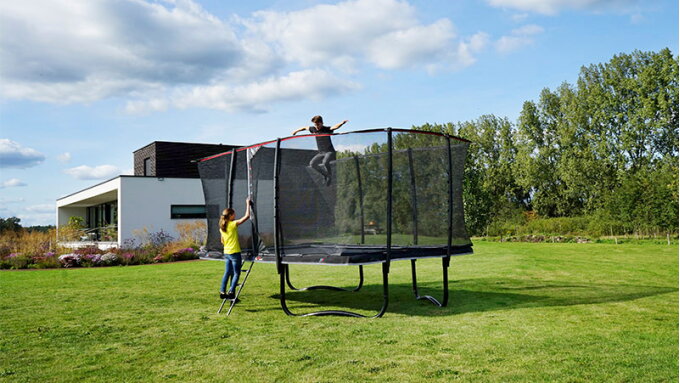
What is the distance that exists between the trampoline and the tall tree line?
1917 centimetres

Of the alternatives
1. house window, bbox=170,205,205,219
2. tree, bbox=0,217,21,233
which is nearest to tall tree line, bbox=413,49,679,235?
house window, bbox=170,205,205,219

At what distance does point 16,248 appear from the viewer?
653 inches

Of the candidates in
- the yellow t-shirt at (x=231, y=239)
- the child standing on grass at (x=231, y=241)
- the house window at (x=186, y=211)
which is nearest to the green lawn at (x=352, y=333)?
the child standing on grass at (x=231, y=241)

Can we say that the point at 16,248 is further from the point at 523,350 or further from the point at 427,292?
the point at 523,350

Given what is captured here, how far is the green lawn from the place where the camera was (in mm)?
4215

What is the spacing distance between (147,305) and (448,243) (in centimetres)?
417

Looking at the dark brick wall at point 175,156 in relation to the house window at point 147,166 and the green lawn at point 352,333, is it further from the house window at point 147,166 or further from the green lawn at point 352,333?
the green lawn at point 352,333

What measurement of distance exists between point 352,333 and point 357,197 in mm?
1714

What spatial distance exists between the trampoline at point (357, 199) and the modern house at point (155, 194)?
14253 mm

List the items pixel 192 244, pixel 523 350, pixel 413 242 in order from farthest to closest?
pixel 192 244 < pixel 413 242 < pixel 523 350

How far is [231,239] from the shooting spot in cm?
720

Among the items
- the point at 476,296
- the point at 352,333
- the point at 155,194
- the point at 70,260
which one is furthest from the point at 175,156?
the point at 352,333

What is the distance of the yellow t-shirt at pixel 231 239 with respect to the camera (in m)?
7.20

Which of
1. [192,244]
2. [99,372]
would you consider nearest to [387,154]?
[99,372]
